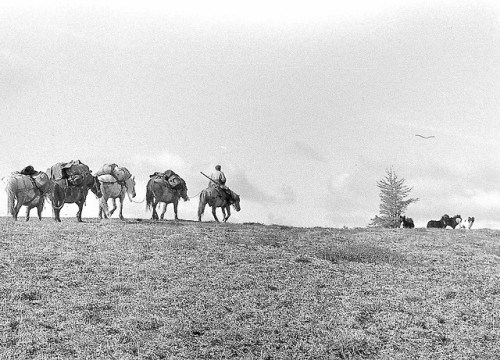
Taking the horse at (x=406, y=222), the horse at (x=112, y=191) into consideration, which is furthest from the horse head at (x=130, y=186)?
the horse at (x=406, y=222)

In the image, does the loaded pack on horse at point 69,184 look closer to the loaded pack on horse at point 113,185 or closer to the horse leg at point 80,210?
the horse leg at point 80,210

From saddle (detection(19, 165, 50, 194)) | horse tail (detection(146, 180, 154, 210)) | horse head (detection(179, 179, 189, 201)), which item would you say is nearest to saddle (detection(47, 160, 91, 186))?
saddle (detection(19, 165, 50, 194))

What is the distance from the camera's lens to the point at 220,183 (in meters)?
34.0

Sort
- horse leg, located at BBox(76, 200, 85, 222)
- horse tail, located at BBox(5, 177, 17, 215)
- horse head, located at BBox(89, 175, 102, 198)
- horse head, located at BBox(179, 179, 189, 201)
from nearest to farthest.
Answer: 1. horse tail, located at BBox(5, 177, 17, 215)
2. horse leg, located at BBox(76, 200, 85, 222)
3. horse head, located at BBox(89, 175, 102, 198)
4. horse head, located at BBox(179, 179, 189, 201)

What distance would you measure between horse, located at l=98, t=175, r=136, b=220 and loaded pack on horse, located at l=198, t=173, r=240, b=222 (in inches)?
159

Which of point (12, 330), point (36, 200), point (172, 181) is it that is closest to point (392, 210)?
point (172, 181)

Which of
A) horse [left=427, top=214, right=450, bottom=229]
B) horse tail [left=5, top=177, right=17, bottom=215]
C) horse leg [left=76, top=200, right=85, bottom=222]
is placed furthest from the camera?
horse [left=427, top=214, right=450, bottom=229]

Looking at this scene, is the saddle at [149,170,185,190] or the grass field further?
the saddle at [149,170,185,190]

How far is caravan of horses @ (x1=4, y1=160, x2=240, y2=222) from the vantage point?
27984 millimetres

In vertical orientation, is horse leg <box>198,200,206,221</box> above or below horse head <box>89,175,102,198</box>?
below

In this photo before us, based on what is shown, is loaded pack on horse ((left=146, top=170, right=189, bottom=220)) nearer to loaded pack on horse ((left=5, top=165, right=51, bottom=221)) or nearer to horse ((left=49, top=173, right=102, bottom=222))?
horse ((left=49, top=173, right=102, bottom=222))

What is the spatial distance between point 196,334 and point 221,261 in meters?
6.75

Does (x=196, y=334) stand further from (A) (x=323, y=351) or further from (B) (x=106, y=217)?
(B) (x=106, y=217)

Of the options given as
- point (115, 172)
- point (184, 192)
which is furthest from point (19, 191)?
point (184, 192)
